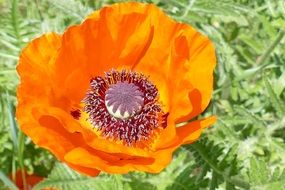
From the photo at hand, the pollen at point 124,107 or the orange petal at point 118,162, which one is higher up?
the orange petal at point 118,162

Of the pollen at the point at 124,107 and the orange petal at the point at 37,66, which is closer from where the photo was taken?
the orange petal at the point at 37,66

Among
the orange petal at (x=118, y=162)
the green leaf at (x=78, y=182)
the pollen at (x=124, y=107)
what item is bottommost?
the green leaf at (x=78, y=182)

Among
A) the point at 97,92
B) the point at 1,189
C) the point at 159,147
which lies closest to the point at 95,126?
the point at 97,92

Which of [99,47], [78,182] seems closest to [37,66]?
[99,47]

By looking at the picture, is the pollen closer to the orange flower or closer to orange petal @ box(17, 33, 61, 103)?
the orange flower

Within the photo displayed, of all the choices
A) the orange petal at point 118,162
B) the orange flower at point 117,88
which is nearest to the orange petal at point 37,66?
the orange flower at point 117,88

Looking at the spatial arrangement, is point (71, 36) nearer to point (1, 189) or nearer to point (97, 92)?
point (97, 92)

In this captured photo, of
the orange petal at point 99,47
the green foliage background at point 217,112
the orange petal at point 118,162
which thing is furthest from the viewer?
the green foliage background at point 217,112

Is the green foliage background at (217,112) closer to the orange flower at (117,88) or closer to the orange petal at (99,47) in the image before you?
the orange flower at (117,88)

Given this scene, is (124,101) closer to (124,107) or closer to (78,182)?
(124,107)

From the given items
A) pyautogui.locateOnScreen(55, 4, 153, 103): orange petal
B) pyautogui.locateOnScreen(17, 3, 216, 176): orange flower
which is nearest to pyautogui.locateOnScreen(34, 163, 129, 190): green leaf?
pyautogui.locateOnScreen(17, 3, 216, 176): orange flower
